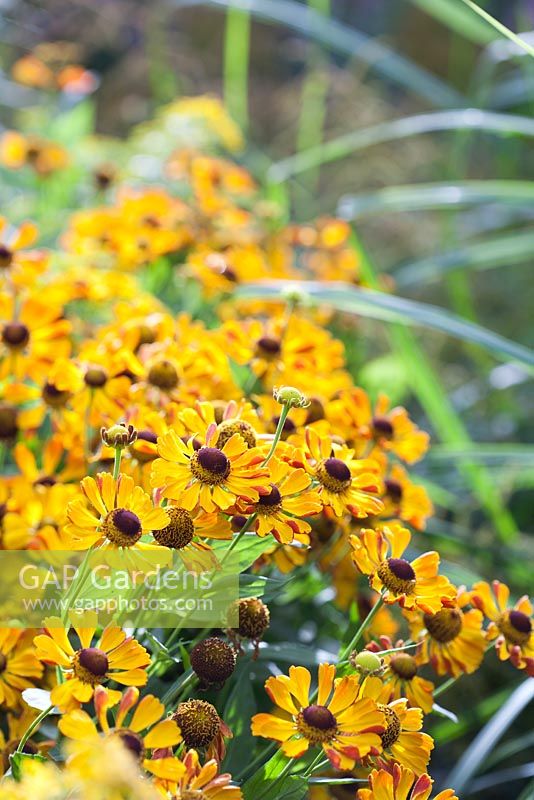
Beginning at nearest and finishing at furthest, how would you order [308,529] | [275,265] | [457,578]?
[308,529]
[457,578]
[275,265]

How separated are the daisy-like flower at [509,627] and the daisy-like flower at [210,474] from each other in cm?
22

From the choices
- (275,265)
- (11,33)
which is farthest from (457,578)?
(11,33)

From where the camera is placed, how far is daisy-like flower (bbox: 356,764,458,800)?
0.52m

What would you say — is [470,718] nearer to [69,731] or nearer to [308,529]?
[308,529]

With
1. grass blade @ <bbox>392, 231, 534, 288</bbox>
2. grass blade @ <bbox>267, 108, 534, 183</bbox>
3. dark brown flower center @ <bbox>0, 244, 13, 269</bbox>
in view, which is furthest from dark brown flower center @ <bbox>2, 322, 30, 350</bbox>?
grass blade @ <bbox>392, 231, 534, 288</bbox>

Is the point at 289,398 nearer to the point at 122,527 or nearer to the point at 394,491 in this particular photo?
the point at 122,527

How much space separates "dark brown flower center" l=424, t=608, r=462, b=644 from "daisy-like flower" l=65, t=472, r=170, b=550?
23cm

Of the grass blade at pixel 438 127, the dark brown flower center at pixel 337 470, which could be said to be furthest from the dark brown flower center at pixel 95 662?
the grass blade at pixel 438 127

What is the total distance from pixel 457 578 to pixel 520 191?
50 centimetres

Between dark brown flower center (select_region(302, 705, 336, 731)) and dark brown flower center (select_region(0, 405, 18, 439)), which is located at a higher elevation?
dark brown flower center (select_region(302, 705, 336, 731))

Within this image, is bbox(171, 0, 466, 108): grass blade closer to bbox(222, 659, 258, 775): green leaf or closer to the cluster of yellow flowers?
the cluster of yellow flowers

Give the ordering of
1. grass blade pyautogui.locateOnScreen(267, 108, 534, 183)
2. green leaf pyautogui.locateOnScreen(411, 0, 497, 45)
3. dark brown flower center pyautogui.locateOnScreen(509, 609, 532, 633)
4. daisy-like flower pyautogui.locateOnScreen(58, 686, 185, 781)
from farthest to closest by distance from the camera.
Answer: green leaf pyautogui.locateOnScreen(411, 0, 497, 45), grass blade pyautogui.locateOnScreen(267, 108, 534, 183), dark brown flower center pyautogui.locateOnScreen(509, 609, 532, 633), daisy-like flower pyautogui.locateOnScreen(58, 686, 185, 781)

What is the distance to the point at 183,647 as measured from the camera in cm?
64

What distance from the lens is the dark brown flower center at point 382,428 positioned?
0.85 metres
